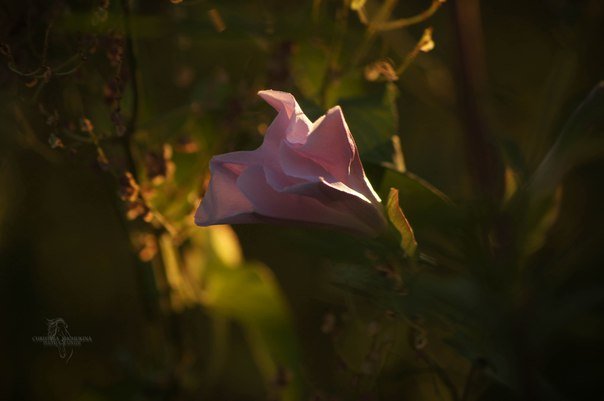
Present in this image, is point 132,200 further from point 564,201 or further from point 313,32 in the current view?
point 564,201

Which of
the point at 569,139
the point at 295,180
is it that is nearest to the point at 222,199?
the point at 295,180

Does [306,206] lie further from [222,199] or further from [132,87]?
[132,87]

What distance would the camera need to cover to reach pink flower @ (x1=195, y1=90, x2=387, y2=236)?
331mm

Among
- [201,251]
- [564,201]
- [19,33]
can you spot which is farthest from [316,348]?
[19,33]

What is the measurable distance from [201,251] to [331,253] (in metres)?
0.25

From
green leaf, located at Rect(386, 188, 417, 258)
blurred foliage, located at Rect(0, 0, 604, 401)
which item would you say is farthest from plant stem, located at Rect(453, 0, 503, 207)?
green leaf, located at Rect(386, 188, 417, 258)

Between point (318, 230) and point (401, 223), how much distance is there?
78 millimetres

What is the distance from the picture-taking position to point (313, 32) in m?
0.48

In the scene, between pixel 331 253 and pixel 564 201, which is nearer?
pixel 331 253

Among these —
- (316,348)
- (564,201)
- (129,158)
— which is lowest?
(316,348)

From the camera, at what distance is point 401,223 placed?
13.5 inches

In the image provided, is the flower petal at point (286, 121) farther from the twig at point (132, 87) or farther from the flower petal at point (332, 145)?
the twig at point (132, 87)

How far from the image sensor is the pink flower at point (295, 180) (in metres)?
0.33

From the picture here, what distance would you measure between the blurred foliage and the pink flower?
2cm
